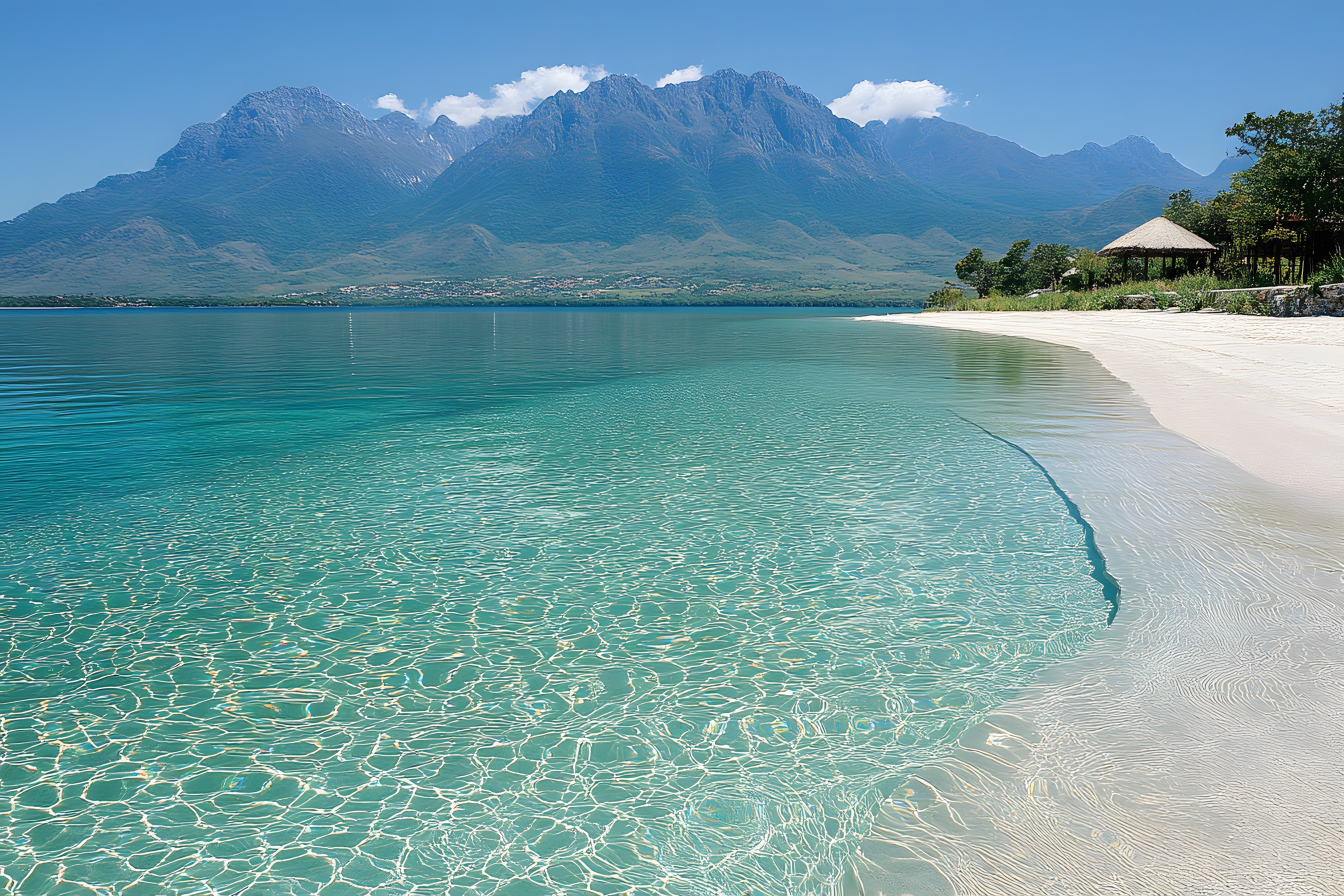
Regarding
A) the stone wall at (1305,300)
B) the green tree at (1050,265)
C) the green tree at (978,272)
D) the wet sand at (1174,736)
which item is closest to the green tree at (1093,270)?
the green tree at (1050,265)

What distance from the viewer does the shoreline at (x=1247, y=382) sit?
12500 millimetres

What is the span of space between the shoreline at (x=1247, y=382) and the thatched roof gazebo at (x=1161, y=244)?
1216 cm

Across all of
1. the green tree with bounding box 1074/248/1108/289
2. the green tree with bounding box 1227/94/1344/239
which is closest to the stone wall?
the green tree with bounding box 1227/94/1344/239

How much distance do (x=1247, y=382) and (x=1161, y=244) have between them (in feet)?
126

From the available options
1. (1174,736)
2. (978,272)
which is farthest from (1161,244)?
(1174,736)

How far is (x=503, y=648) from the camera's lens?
7047 millimetres

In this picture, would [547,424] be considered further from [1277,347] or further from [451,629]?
[1277,347]

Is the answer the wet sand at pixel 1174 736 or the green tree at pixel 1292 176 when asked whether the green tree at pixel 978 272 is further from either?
the wet sand at pixel 1174 736

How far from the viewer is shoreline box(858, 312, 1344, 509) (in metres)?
12.5

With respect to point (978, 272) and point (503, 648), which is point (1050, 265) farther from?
point (503, 648)

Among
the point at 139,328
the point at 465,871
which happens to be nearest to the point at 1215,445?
the point at 465,871

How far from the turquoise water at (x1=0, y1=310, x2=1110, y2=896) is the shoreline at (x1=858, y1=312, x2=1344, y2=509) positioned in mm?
3807

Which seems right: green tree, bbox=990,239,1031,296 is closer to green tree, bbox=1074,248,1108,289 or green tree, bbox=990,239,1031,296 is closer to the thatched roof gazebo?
green tree, bbox=1074,248,1108,289

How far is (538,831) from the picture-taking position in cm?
468
